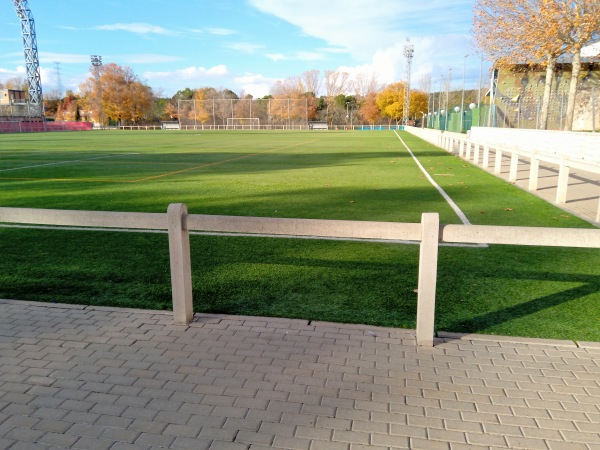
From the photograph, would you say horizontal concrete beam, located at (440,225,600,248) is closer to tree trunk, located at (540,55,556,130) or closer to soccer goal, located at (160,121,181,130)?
tree trunk, located at (540,55,556,130)

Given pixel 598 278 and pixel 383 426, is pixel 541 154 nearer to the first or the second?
pixel 598 278

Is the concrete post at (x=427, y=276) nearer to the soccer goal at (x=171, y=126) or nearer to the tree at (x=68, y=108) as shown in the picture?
the soccer goal at (x=171, y=126)

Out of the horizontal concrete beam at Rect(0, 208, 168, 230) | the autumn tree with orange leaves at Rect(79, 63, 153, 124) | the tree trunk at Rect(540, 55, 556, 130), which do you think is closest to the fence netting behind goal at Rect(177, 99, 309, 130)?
the autumn tree with orange leaves at Rect(79, 63, 153, 124)

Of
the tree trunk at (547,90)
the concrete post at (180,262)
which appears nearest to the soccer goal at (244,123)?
the tree trunk at (547,90)

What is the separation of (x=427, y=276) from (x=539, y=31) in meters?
27.5

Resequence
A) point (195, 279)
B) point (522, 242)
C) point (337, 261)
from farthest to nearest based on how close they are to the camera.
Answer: point (337, 261) < point (195, 279) < point (522, 242)

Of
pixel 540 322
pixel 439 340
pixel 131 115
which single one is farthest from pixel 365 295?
pixel 131 115

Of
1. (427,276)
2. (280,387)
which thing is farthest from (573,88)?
(280,387)

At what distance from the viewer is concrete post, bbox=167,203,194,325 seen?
15.7ft

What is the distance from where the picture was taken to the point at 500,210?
1090 cm

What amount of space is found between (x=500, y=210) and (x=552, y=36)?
20.9 meters

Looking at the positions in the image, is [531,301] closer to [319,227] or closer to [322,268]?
[322,268]

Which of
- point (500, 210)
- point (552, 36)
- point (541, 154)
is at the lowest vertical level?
point (500, 210)

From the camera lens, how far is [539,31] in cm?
2720
